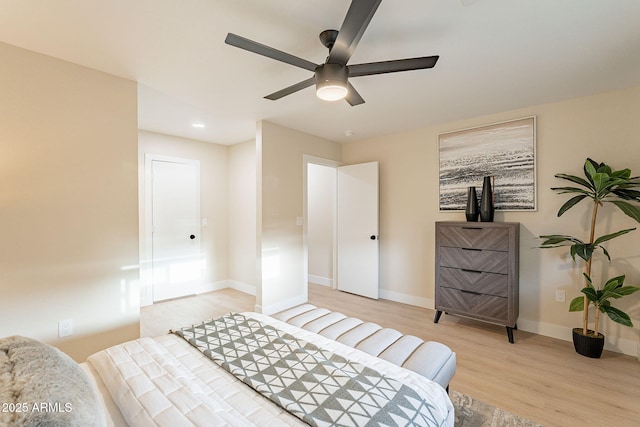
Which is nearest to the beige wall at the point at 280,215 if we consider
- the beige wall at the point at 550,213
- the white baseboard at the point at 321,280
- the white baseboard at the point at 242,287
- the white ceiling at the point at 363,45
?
the white ceiling at the point at 363,45

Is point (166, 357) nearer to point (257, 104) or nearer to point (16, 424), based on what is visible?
point (16, 424)

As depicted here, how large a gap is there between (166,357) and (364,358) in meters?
1.01

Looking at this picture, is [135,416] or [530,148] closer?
[135,416]

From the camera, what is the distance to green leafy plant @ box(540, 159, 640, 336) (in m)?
2.30

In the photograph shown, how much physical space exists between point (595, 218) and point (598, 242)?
0.28 meters

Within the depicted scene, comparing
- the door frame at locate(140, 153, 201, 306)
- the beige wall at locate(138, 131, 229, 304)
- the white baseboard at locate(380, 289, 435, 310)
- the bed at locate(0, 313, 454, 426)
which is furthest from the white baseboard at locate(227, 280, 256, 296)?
the bed at locate(0, 313, 454, 426)

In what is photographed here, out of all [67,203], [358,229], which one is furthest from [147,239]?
[358,229]

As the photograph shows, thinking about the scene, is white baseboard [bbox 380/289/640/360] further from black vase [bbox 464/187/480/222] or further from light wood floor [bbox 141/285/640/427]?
black vase [bbox 464/187/480/222]

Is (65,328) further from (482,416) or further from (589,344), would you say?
(589,344)

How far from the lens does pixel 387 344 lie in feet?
5.62

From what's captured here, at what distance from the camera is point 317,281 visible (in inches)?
204

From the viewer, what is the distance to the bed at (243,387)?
94cm

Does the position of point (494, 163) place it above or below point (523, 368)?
above

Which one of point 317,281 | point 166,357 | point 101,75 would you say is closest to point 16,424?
point 166,357
